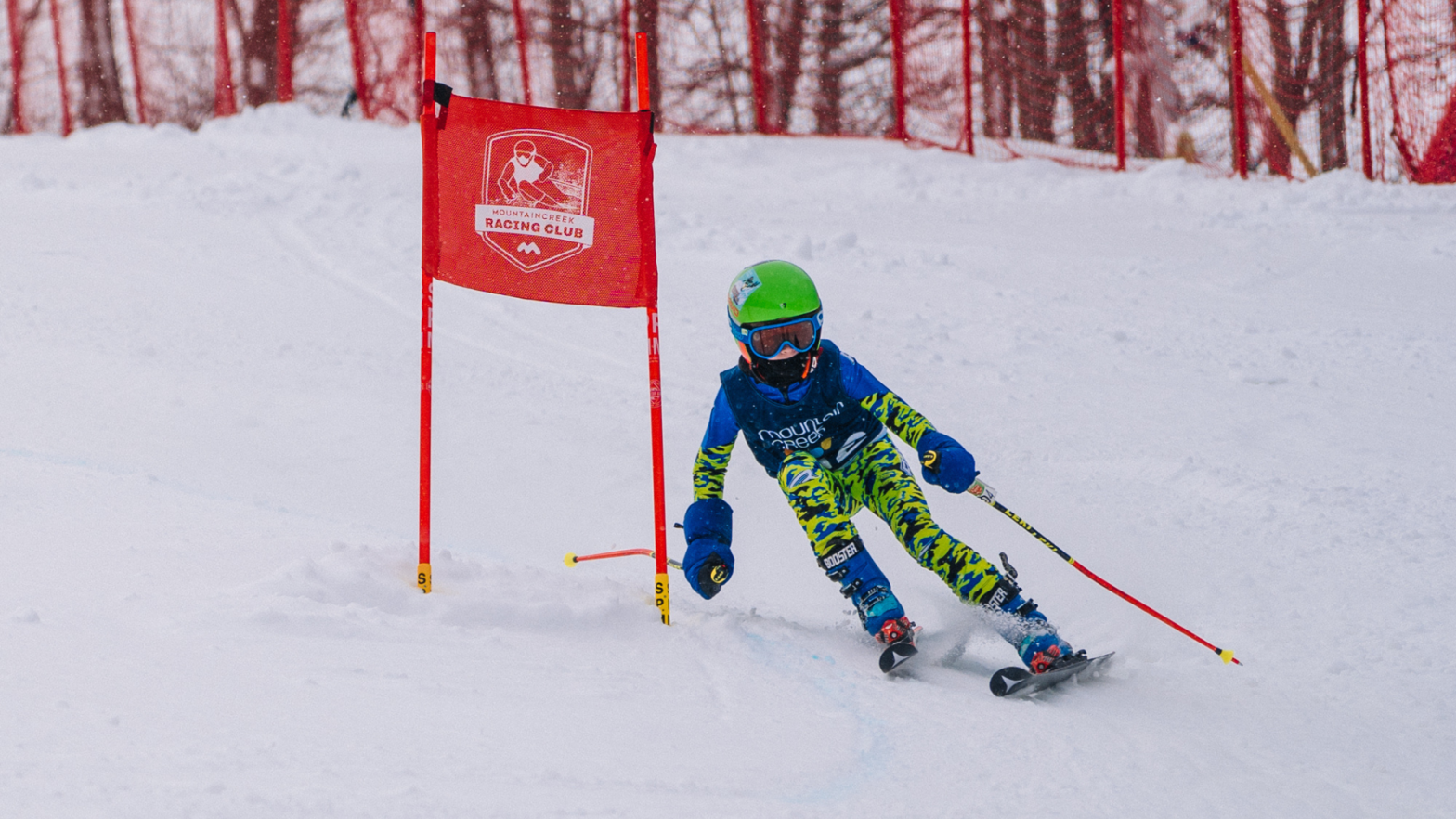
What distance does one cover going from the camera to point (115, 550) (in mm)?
3688

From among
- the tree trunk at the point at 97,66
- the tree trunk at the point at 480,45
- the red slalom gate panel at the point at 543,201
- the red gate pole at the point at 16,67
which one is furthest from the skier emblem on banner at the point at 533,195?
the red gate pole at the point at 16,67

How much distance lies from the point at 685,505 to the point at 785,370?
182cm

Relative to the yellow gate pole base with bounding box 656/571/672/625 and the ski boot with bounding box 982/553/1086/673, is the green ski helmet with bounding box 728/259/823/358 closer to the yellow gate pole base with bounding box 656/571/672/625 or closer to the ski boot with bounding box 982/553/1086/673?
the yellow gate pole base with bounding box 656/571/672/625

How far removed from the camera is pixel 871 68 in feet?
45.0

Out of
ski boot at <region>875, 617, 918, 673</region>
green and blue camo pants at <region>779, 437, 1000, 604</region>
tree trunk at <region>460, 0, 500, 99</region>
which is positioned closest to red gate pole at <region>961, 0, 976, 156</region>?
tree trunk at <region>460, 0, 500, 99</region>

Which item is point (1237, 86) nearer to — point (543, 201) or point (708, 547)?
point (708, 547)

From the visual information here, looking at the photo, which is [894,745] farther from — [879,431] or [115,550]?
[115,550]

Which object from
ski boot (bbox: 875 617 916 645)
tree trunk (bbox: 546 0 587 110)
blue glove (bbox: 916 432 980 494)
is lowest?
ski boot (bbox: 875 617 916 645)

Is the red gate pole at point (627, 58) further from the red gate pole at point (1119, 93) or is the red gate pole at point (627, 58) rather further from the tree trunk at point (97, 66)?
the tree trunk at point (97, 66)

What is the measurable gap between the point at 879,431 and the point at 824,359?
390mm

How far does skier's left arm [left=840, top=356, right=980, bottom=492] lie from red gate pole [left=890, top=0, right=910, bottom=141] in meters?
9.70

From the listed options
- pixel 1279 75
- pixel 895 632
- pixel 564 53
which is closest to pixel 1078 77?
pixel 1279 75

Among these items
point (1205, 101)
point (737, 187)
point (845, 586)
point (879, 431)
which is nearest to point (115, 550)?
point (845, 586)

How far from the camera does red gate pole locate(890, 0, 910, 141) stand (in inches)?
526
